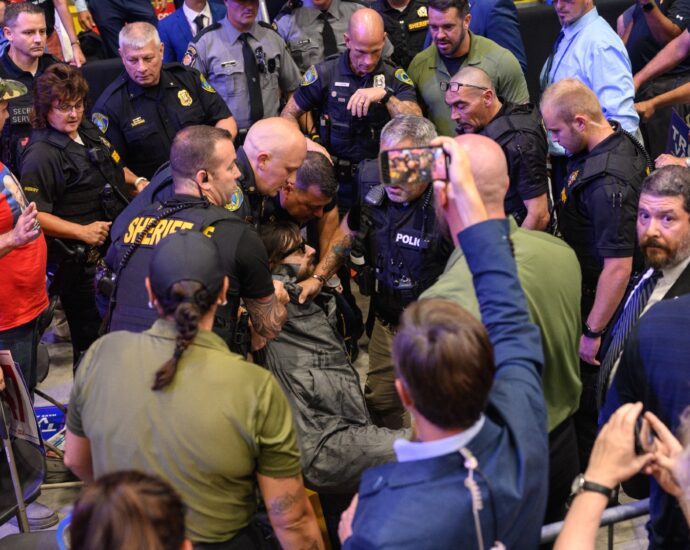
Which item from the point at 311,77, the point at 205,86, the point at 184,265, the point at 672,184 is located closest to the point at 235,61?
the point at 205,86

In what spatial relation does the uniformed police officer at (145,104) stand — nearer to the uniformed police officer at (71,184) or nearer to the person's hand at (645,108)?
the uniformed police officer at (71,184)

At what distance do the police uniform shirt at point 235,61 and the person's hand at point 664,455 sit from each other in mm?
4106

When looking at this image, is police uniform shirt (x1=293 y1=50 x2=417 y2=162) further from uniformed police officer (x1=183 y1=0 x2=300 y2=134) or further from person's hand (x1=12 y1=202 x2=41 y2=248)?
person's hand (x1=12 y1=202 x2=41 y2=248)

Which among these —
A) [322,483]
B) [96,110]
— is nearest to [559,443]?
[322,483]

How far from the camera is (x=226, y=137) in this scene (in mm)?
3250

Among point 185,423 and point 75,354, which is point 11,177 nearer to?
point 75,354

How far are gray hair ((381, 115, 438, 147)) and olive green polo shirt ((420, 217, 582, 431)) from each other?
982 mm

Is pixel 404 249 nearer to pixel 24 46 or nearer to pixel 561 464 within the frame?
pixel 561 464

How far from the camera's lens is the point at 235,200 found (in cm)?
345

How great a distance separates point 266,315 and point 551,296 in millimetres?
1050

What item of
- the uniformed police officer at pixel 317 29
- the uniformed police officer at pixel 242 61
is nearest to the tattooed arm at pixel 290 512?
the uniformed police officer at pixel 242 61

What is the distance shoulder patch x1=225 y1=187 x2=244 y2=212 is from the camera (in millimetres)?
3391

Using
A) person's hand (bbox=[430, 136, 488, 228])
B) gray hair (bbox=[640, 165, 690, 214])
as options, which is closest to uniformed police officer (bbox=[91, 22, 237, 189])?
gray hair (bbox=[640, 165, 690, 214])

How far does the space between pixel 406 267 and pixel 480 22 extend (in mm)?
2611
